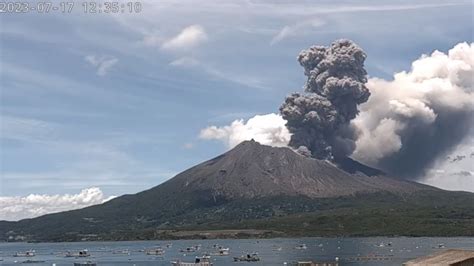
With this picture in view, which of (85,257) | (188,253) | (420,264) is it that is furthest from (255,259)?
(420,264)

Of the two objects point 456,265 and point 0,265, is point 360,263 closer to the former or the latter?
point 456,265

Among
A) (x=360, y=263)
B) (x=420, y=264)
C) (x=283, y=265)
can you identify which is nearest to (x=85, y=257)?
(x=283, y=265)

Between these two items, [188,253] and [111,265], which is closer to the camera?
[111,265]

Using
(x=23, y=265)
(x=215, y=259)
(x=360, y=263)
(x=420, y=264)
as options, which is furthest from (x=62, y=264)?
Result: (x=420, y=264)

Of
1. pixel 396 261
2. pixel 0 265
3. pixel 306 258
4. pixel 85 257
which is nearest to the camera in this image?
pixel 396 261

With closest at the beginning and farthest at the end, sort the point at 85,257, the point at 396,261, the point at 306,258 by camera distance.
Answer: the point at 396,261 → the point at 306,258 → the point at 85,257

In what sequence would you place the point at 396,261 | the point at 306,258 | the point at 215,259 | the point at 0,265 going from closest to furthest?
the point at 396,261 < the point at 306,258 < the point at 215,259 < the point at 0,265

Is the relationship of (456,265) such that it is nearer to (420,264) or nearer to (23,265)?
(420,264)

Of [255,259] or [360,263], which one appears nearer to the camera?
[360,263]

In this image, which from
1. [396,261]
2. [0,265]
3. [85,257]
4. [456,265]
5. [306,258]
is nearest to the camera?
[456,265]
